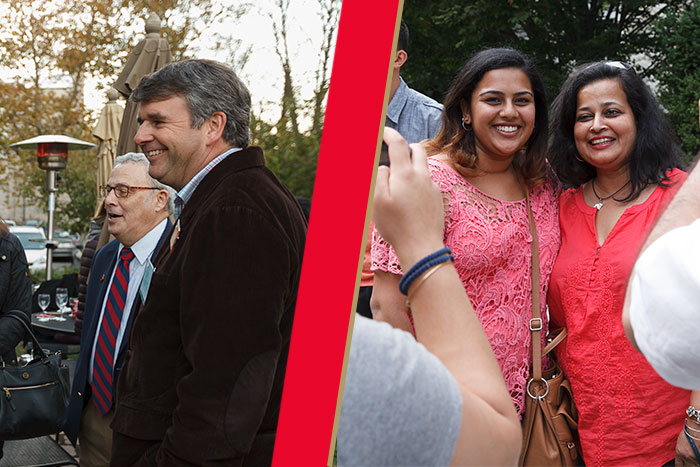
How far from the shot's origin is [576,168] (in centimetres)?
137

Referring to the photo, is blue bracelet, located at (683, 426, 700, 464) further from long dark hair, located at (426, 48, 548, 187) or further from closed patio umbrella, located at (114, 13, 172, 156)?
closed patio umbrella, located at (114, 13, 172, 156)

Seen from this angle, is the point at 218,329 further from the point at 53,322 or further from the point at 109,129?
the point at 109,129

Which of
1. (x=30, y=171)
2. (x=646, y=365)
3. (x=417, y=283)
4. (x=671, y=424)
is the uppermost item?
(x=417, y=283)

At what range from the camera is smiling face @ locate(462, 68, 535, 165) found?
3.85 feet

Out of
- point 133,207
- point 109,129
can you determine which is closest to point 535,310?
point 133,207

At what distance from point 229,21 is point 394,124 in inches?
131

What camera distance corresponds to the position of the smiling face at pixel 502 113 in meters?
1.17

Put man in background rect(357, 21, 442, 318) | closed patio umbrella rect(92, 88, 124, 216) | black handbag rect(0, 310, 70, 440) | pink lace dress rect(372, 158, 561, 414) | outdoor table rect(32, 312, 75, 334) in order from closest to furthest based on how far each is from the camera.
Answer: pink lace dress rect(372, 158, 561, 414), man in background rect(357, 21, 442, 318), black handbag rect(0, 310, 70, 440), outdoor table rect(32, 312, 75, 334), closed patio umbrella rect(92, 88, 124, 216)

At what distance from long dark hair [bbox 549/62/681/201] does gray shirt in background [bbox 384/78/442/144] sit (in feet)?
0.76

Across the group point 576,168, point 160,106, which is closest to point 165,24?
point 160,106

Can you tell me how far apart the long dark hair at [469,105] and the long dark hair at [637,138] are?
0.13 metres

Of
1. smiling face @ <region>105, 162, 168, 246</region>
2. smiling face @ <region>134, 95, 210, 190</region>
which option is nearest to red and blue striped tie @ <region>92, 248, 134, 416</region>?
smiling face @ <region>105, 162, 168, 246</region>

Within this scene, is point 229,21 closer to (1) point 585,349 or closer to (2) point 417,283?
(1) point 585,349

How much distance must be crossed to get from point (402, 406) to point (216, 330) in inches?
26.3
